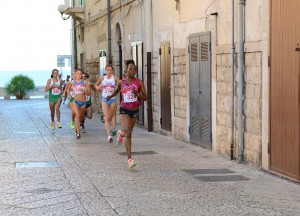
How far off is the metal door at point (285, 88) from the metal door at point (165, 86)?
22.8 feet

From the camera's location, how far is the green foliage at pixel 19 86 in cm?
5491

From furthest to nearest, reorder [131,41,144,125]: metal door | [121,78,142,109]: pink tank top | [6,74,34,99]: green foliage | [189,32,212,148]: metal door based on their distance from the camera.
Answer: [6,74,34,99]: green foliage → [131,41,144,125]: metal door → [189,32,212,148]: metal door → [121,78,142,109]: pink tank top

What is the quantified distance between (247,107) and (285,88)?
1719 millimetres

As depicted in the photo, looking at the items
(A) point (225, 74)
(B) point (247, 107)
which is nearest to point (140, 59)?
(A) point (225, 74)

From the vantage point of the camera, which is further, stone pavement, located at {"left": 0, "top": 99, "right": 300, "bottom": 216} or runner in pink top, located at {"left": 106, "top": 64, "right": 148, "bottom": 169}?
runner in pink top, located at {"left": 106, "top": 64, "right": 148, "bottom": 169}

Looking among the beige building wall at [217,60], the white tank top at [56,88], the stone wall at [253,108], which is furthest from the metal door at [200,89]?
the white tank top at [56,88]

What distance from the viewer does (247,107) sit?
12.4m

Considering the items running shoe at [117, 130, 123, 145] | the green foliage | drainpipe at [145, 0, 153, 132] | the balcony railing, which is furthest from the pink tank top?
the green foliage

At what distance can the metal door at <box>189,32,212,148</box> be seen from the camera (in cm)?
1481

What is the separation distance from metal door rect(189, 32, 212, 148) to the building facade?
0.07 ft

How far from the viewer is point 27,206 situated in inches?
344

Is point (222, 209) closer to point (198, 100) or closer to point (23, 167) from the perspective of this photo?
point (23, 167)

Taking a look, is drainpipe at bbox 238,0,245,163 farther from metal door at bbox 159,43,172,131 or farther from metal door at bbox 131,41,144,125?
metal door at bbox 131,41,144,125

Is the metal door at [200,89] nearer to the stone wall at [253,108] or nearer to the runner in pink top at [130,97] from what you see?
the stone wall at [253,108]
